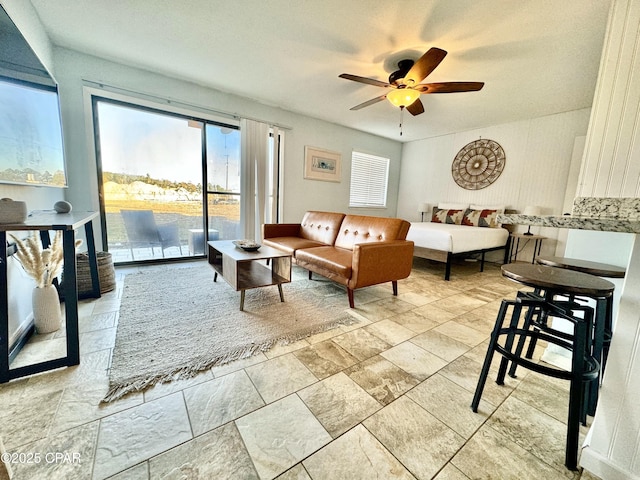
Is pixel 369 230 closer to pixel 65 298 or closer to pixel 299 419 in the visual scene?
pixel 299 419

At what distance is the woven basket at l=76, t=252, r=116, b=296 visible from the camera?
2277 millimetres

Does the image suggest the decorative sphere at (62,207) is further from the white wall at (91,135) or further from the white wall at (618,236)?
the white wall at (618,236)

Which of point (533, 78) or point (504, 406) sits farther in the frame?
point (533, 78)

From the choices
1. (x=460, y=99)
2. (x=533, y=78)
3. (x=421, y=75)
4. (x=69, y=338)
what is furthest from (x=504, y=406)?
(x=460, y=99)

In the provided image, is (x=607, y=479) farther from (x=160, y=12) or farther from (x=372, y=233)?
(x=160, y=12)

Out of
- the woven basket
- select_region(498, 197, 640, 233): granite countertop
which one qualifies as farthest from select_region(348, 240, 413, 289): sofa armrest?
the woven basket

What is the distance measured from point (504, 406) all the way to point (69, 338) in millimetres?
2268

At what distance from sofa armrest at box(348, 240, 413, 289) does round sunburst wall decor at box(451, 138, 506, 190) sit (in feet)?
10.6

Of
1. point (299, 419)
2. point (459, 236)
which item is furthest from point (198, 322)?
point (459, 236)

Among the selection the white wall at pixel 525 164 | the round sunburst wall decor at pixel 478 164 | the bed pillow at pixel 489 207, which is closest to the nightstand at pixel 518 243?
the white wall at pixel 525 164

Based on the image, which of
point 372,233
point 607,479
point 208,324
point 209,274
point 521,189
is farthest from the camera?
point 521,189

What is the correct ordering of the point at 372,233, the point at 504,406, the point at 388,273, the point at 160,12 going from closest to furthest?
the point at 504,406
the point at 160,12
the point at 388,273
the point at 372,233

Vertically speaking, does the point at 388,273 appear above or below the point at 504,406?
above

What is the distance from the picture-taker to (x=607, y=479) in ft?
2.90
